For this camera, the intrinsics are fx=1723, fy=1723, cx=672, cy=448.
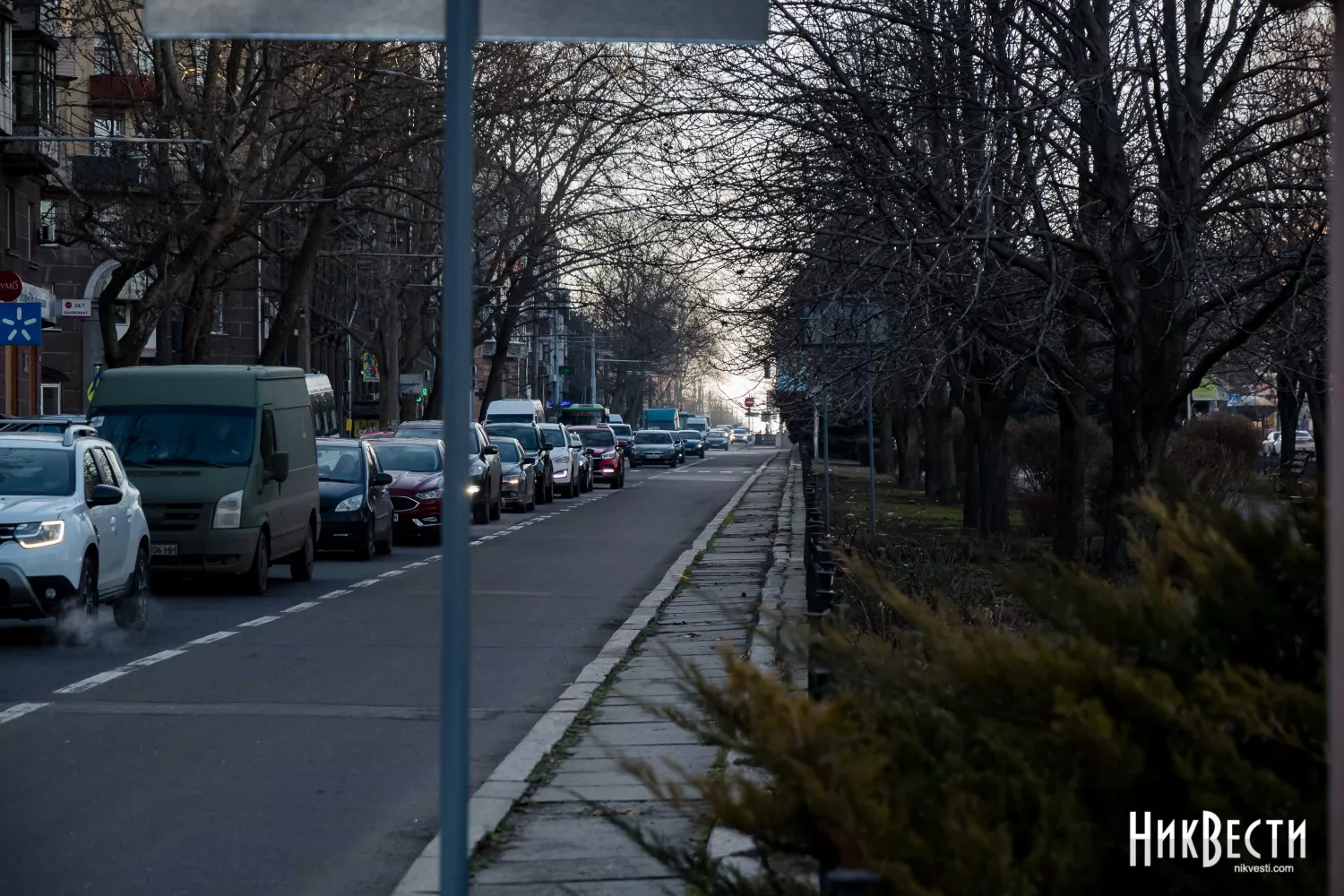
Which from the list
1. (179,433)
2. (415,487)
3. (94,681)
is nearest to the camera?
(94,681)

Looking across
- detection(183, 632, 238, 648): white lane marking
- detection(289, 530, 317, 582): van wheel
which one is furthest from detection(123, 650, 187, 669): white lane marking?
detection(289, 530, 317, 582): van wheel

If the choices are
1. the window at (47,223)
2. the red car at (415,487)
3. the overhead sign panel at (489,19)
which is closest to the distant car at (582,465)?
the window at (47,223)

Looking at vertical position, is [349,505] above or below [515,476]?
above

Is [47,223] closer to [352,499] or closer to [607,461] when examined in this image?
[607,461]

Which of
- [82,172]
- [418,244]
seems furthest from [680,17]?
[82,172]

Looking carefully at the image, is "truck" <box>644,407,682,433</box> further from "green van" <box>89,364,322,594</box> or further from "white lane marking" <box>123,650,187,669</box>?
"white lane marking" <box>123,650,187,669</box>

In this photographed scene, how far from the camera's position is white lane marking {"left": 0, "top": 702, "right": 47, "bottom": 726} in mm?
9945

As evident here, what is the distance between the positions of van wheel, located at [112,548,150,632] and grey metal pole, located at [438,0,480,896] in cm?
1196

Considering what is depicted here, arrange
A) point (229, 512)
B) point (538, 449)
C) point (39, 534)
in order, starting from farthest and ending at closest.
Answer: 1. point (538, 449)
2. point (229, 512)
3. point (39, 534)

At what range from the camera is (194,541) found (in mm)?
17547

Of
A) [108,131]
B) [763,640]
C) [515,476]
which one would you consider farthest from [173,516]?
[108,131]

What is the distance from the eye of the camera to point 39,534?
1337 cm

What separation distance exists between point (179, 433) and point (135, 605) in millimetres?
4014

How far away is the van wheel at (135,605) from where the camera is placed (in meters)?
14.7
